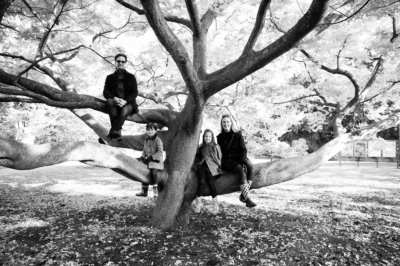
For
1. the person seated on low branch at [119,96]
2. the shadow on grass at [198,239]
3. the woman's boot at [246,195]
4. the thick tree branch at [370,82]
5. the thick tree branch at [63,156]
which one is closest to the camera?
the thick tree branch at [63,156]

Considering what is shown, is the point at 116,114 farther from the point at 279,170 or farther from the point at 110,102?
the point at 279,170

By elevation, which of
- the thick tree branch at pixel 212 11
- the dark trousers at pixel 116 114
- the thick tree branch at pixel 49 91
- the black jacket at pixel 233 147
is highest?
the thick tree branch at pixel 212 11

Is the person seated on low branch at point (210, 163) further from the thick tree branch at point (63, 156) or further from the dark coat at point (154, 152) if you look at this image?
the thick tree branch at point (63, 156)

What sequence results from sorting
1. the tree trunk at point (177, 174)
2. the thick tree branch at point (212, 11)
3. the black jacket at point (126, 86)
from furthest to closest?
the thick tree branch at point (212, 11), the tree trunk at point (177, 174), the black jacket at point (126, 86)

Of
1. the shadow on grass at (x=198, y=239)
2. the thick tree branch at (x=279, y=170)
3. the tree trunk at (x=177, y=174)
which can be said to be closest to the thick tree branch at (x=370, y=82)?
the thick tree branch at (x=279, y=170)

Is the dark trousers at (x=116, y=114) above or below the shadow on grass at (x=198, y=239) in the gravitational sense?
above

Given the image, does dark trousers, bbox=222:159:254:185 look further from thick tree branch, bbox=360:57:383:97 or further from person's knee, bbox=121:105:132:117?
thick tree branch, bbox=360:57:383:97

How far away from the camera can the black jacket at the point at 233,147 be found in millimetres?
4711

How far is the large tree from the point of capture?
3.18m

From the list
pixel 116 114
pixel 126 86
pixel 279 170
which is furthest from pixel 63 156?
pixel 279 170

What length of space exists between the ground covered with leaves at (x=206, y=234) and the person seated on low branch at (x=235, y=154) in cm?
95

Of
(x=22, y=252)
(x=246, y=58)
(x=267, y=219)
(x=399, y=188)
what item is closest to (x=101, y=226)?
(x=22, y=252)

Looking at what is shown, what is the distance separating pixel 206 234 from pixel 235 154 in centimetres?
152

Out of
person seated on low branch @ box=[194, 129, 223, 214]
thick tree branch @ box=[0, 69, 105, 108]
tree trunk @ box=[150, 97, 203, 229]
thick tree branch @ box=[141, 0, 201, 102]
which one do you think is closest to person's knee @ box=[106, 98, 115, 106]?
thick tree branch @ box=[0, 69, 105, 108]
